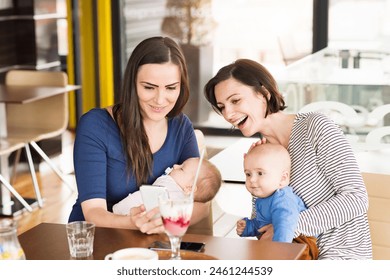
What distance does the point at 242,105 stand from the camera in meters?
2.33

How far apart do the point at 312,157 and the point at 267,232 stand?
0.91 feet

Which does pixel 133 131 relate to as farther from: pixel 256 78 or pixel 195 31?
pixel 195 31

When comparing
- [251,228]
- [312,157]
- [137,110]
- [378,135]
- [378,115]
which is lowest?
[378,135]

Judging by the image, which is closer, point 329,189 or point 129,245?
point 129,245

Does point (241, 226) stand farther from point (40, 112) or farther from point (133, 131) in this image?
point (40, 112)

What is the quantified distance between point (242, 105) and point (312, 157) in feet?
0.91

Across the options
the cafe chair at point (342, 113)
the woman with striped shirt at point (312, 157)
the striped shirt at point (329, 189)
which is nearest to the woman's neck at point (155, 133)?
the woman with striped shirt at point (312, 157)

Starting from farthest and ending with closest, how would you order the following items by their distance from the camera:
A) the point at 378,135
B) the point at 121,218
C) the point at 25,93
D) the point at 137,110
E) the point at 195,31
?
the point at 195,31
the point at 378,135
the point at 25,93
the point at 137,110
the point at 121,218

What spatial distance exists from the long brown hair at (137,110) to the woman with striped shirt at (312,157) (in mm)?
194

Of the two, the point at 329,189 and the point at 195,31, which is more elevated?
the point at 195,31

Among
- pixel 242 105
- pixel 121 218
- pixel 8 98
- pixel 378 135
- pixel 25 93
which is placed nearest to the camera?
pixel 121 218

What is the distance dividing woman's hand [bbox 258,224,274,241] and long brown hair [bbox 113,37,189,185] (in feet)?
1.48

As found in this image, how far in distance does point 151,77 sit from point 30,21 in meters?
4.33

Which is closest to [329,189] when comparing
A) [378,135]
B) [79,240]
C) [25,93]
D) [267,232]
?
[267,232]
